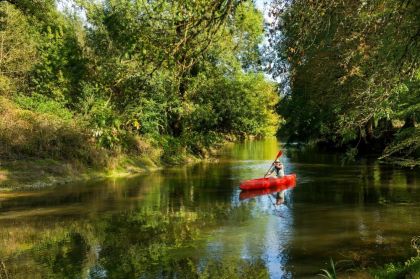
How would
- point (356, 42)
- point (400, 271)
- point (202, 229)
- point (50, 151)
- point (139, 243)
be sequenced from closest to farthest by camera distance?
point (356, 42) < point (400, 271) < point (139, 243) < point (202, 229) < point (50, 151)

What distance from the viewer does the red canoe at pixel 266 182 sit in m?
19.8

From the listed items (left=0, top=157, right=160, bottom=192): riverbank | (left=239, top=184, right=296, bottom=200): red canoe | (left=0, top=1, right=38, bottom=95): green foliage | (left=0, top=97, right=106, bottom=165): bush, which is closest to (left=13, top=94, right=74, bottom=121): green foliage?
→ (left=0, top=97, right=106, bottom=165): bush

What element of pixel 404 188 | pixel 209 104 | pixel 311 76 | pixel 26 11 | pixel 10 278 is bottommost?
pixel 10 278

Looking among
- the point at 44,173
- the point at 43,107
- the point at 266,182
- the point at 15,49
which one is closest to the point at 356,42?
the point at 266,182

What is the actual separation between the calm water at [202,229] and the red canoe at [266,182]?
26.9 inches

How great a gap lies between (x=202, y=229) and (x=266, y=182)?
7.84m

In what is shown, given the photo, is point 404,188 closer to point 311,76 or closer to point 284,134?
point 311,76

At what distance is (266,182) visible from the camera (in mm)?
20672

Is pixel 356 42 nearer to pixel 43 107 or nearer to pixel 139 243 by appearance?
pixel 139 243

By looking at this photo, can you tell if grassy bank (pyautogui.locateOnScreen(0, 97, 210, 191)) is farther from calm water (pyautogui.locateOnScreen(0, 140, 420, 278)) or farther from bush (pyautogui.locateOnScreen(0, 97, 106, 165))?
calm water (pyautogui.locateOnScreen(0, 140, 420, 278))

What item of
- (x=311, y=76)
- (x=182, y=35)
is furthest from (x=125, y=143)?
(x=182, y=35)

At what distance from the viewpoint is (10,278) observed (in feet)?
30.5

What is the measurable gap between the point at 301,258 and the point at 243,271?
4.55 ft

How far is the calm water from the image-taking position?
9898 millimetres
